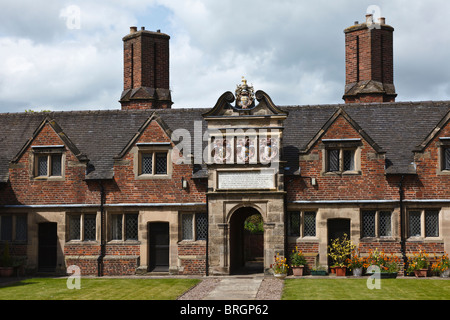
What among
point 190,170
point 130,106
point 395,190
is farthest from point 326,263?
point 130,106

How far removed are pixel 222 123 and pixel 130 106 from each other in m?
10.1

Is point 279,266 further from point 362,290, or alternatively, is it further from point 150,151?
point 150,151

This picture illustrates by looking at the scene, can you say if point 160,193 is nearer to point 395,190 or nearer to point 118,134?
point 118,134

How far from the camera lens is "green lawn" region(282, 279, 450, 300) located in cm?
2067

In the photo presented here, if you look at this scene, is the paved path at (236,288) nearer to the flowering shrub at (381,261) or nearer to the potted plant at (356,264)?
the potted plant at (356,264)

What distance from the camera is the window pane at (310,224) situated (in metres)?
27.8

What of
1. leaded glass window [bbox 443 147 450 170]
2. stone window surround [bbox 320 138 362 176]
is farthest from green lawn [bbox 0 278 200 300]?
leaded glass window [bbox 443 147 450 170]

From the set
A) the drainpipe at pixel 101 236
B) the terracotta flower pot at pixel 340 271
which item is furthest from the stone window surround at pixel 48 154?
the terracotta flower pot at pixel 340 271

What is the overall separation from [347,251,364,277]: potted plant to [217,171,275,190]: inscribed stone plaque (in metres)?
4.45

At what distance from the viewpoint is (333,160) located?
28016mm

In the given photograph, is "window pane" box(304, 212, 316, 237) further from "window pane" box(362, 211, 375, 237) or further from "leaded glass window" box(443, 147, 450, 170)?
"leaded glass window" box(443, 147, 450, 170)

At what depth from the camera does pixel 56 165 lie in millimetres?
29797

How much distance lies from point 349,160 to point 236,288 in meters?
8.17

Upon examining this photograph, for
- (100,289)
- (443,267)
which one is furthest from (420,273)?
(100,289)
